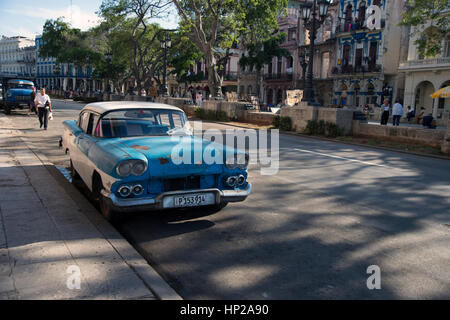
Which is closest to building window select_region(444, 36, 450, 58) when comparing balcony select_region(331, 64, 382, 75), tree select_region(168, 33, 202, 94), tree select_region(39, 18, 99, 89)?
balcony select_region(331, 64, 382, 75)

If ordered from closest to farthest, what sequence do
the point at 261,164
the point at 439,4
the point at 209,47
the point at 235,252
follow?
1. the point at 235,252
2. the point at 261,164
3. the point at 439,4
4. the point at 209,47

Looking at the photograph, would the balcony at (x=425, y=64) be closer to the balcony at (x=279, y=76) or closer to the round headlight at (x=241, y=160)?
the balcony at (x=279, y=76)

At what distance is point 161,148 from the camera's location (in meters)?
4.69

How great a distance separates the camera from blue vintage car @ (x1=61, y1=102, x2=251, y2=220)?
169 inches

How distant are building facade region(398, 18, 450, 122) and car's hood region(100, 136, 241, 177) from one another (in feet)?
101

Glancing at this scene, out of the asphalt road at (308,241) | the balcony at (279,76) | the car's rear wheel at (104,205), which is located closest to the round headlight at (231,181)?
the asphalt road at (308,241)

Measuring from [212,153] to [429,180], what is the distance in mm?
5563

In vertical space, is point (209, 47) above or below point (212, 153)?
above

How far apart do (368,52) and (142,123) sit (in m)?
39.4

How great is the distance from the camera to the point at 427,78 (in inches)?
1308

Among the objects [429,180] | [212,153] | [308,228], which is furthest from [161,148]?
[429,180]

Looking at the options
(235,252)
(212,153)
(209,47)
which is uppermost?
(209,47)

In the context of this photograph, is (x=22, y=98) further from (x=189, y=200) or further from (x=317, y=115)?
(x=189, y=200)
